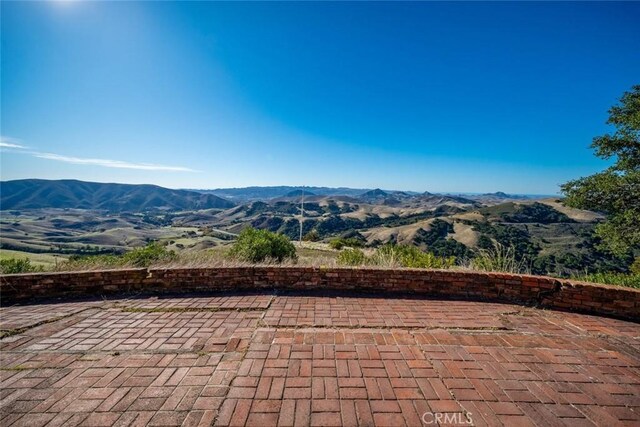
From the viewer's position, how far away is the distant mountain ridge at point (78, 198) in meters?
166

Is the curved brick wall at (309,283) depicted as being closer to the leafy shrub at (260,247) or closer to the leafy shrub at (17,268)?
the leafy shrub at (17,268)

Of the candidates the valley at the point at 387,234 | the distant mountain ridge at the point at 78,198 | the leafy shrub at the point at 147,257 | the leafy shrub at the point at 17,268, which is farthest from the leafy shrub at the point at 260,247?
the distant mountain ridge at the point at 78,198

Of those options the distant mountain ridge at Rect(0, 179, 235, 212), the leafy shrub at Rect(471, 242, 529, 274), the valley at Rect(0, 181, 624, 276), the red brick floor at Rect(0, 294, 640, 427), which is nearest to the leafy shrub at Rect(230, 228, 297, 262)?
the valley at Rect(0, 181, 624, 276)

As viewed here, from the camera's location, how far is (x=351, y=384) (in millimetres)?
2404

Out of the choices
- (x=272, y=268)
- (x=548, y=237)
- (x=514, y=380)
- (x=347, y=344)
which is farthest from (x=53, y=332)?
(x=548, y=237)

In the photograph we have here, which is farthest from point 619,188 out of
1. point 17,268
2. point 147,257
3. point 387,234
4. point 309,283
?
point 387,234

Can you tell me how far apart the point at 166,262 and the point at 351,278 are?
3338 mm

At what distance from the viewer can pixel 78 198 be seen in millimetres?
180500

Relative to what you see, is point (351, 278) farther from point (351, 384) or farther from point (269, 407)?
point (269, 407)

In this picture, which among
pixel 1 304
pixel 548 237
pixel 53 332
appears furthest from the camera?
pixel 548 237

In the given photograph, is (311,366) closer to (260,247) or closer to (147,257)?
(260,247)

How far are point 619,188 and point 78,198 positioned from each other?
9020 inches

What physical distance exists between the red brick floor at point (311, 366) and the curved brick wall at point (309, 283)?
43cm

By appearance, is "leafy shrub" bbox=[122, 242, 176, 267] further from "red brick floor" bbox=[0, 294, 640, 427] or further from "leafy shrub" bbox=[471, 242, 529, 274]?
"leafy shrub" bbox=[471, 242, 529, 274]
